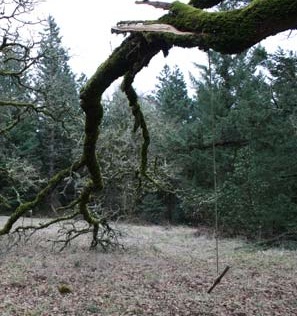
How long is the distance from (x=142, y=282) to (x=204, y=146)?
595 inches

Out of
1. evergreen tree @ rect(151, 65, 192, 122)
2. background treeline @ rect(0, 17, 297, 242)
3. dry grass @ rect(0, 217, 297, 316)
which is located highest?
evergreen tree @ rect(151, 65, 192, 122)

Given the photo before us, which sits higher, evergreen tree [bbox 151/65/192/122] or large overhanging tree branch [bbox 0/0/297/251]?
evergreen tree [bbox 151/65/192/122]

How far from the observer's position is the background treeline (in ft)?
46.9

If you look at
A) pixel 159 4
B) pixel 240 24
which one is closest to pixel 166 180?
pixel 159 4

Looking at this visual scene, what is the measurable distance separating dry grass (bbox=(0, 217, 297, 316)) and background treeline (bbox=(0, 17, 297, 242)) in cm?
169

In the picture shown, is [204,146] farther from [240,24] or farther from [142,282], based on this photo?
[240,24]

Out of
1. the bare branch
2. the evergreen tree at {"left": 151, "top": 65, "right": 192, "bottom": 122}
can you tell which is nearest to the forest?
the bare branch

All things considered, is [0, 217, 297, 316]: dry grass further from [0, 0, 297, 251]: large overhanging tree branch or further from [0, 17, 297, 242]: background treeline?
[0, 0, 297, 251]: large overhanging tree branch

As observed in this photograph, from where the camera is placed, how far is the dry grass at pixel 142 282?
8.18 meters

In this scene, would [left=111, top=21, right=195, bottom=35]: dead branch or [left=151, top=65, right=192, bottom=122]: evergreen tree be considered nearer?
[left=111, top=21, right=195, bottom=35]: dead branch

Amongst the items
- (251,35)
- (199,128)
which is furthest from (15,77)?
(199,128)

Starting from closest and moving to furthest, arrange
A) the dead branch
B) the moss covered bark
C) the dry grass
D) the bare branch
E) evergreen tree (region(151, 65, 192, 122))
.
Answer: the moss covered bark → the dead branch → the bare branch → the dry grass → evergreen tree (region(151, 65, 192, 122))

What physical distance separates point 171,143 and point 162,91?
40.2ft

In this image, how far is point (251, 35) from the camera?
10.6 feet
